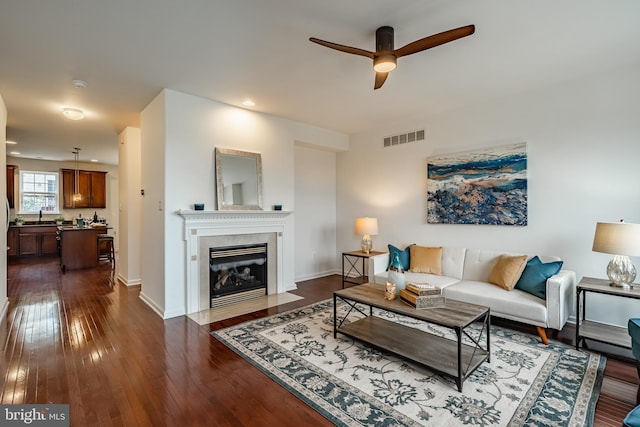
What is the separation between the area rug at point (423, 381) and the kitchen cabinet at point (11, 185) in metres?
8.87

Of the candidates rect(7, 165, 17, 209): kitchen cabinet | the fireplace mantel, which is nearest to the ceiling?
the fireplace mantel

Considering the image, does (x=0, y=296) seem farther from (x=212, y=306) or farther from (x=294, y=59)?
(x=294, y=59)

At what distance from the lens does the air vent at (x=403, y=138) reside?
489 cm

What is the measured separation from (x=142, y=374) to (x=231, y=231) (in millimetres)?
2151

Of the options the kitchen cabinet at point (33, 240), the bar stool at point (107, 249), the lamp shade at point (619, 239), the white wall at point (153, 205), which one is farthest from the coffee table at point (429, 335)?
the kitchen cabinet at point (33, 240)

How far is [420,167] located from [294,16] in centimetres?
322

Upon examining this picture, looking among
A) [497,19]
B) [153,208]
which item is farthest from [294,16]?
[153,208]

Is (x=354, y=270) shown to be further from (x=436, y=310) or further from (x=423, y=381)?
(x=423, y=381)

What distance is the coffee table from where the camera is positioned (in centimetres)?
227

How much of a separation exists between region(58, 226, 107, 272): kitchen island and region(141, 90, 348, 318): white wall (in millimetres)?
3784

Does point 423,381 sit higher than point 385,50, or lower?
lower

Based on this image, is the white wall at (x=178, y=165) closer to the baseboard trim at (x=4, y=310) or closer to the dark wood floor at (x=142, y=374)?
the dark wood floor at (x=142, y=374)

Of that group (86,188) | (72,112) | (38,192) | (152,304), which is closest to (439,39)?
(152,304)

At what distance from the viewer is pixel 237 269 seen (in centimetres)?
448
